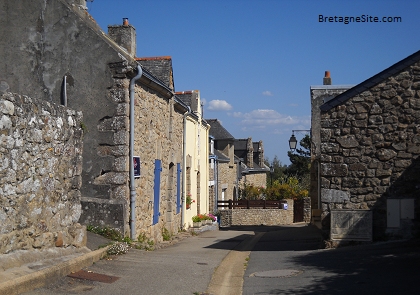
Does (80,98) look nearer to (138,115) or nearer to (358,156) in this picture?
(138,115)

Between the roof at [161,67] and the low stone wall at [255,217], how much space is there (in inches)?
675

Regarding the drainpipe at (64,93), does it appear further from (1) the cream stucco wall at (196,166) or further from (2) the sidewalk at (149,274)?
(1) the cream stucco wall at (196,166)

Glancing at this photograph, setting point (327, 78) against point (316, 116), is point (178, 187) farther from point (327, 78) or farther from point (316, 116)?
point (327, 78)

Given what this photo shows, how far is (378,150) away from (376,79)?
154cm

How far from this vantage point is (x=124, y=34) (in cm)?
1366

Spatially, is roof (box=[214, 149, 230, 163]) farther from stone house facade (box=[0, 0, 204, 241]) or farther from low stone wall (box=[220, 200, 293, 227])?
stone house facade (box=[0, 0, 204, 241])

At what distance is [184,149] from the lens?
740 inches

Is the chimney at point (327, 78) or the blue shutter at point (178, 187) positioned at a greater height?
the chimney at point (327, 78)

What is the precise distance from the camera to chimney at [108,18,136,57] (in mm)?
13617

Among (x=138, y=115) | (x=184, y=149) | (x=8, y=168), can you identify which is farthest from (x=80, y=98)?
(x=184, y=149)

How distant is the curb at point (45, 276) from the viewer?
571 cm

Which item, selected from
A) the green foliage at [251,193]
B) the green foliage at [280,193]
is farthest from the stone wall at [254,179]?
the green foliage at [280,193]

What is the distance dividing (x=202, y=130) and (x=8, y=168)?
57.9ft

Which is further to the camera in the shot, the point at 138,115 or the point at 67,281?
the point at 138,115
